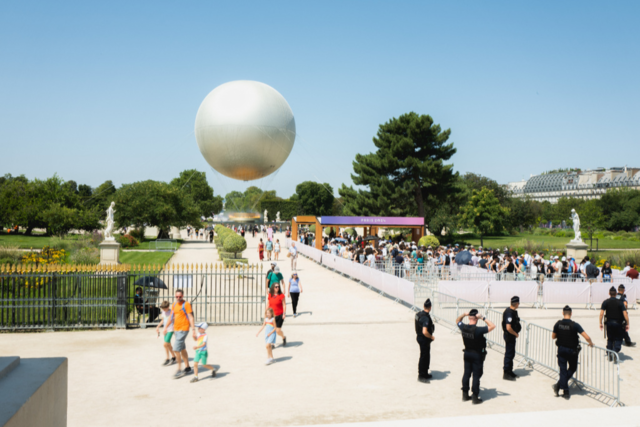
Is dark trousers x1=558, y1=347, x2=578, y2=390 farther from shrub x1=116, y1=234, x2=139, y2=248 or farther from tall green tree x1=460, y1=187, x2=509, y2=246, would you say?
tall green tree x1=460, y1=187, x2=509, y2=246

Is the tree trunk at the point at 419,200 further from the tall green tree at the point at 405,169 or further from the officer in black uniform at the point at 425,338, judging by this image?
the officer in black uniform at the point at 425,338

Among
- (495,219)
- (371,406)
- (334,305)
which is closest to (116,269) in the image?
(334,305)

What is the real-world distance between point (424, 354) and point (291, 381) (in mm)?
2423

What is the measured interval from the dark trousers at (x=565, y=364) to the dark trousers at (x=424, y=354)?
2136 mm

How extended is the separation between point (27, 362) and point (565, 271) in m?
20.5

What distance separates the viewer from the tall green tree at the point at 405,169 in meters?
52.0

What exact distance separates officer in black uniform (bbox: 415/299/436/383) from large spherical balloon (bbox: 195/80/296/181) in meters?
35.7

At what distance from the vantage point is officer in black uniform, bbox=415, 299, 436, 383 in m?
8.59

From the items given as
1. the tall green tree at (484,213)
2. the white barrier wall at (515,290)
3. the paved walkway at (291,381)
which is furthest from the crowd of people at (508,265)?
the tall green tree at (484,213)

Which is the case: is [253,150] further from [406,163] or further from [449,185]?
[449,185]

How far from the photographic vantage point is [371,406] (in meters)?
7.62

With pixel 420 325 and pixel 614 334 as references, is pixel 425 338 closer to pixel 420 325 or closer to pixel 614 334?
pixel 420 325

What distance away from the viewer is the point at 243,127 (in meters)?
42.3

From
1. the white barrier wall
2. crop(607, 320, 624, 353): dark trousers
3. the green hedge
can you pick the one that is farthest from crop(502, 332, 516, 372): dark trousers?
the green hedge
